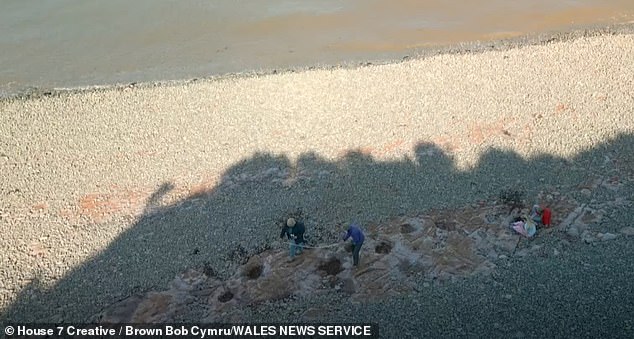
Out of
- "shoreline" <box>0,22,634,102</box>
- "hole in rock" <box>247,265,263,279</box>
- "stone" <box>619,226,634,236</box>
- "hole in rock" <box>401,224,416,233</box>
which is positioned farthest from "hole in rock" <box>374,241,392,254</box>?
"shoreline" <box>0,22,634,102</box>

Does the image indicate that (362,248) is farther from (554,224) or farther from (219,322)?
(554,224)

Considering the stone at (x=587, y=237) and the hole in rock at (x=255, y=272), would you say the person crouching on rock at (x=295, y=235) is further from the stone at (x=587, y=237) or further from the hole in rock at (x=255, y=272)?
the stone at (x=587, y=237)

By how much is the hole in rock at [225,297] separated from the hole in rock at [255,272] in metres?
0.60

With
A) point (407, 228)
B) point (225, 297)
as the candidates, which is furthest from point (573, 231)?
point (225, 297)

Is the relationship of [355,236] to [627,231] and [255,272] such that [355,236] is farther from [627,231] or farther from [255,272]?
[627,231]

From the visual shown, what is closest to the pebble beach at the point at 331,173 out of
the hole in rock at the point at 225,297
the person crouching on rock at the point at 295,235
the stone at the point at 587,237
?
the stone at the point at 587,237

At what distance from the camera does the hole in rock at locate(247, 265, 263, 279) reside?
1166 centimetres

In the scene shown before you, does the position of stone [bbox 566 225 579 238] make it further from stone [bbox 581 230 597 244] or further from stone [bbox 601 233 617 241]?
stone [bbox 601 233 617 241]

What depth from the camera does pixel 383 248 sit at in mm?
12164

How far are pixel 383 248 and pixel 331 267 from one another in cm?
130

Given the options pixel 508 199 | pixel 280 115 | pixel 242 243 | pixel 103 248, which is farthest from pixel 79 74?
pixel 508 199

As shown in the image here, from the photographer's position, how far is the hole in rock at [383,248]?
39.6ft

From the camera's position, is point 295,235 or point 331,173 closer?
point 295,235

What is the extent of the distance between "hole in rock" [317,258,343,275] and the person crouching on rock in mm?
660
